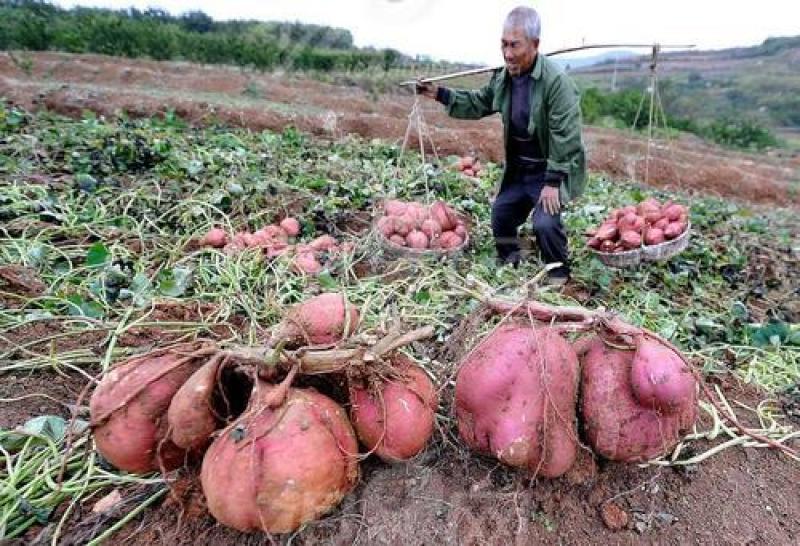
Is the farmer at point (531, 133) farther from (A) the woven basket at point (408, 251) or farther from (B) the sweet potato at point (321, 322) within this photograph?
(B) the sweet potato at point (321, 322)

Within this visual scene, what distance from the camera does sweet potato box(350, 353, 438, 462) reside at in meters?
1.63

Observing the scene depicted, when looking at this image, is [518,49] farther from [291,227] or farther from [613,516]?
[613,516]

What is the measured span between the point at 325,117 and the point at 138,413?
11032 mm

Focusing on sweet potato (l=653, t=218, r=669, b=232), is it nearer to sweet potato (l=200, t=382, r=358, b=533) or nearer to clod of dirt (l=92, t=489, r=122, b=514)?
sweet potato (l=200, t=382, r=358, b=533)

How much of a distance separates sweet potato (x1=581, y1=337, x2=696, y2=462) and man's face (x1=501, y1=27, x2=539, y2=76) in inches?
90.5

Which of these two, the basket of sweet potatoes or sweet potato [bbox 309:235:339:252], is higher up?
sweet potato [bbox 309:235:339:252]

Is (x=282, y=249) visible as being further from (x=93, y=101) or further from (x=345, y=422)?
(x=93, y=101)

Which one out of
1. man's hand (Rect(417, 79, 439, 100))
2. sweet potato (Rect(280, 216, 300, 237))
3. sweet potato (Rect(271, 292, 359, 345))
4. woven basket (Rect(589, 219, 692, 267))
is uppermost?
man's hand (Rect(417, 79, 439, 100))

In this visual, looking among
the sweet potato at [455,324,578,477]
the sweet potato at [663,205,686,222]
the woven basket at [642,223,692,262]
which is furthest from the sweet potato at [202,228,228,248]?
the sweet potato at [663,205,686,222]

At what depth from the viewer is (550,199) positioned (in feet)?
11.6

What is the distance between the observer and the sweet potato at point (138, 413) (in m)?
1.55

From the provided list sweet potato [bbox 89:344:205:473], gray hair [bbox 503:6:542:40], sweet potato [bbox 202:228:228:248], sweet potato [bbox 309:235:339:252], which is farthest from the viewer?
sweet potato [bbox 309:235:339:252]

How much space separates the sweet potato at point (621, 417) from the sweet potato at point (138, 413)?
1268 mm

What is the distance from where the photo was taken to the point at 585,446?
1760 mm
